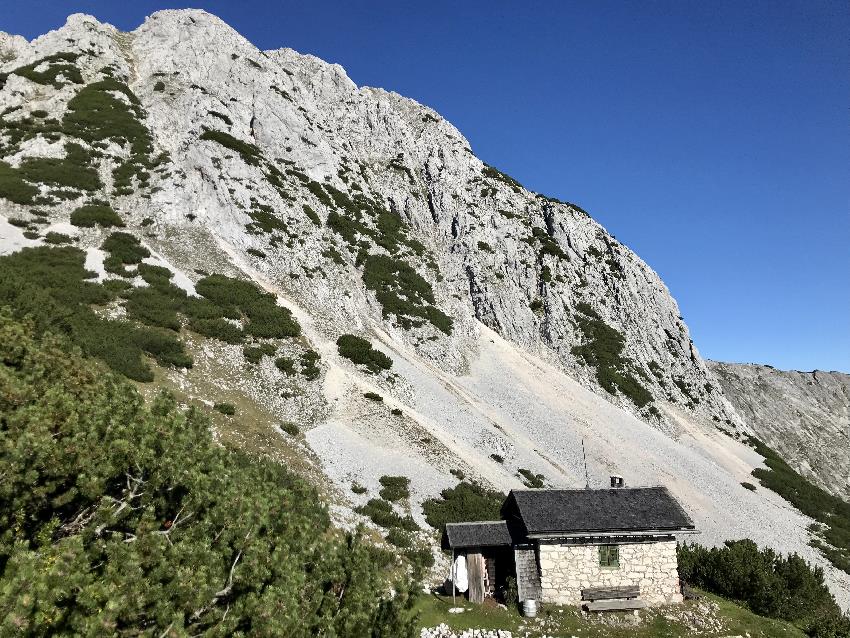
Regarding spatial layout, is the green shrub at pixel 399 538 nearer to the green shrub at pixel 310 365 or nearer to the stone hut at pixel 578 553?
the stone hut at pixel 578 553

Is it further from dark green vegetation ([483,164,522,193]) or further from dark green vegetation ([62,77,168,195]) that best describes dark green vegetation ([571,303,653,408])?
dark green vegetation ([62,77,168,195])

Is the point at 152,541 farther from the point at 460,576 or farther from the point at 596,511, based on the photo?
the point at 596,511

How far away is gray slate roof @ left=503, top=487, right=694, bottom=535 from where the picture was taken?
20.7 meters

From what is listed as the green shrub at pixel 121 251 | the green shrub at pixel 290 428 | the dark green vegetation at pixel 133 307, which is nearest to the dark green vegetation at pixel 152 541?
the dark green vegetation at pixel 133 307

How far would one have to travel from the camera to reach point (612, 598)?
19953 mm

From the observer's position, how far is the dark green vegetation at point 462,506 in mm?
25359

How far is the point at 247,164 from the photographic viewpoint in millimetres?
56219

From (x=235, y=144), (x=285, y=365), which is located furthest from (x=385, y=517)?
(x=235, y=144)

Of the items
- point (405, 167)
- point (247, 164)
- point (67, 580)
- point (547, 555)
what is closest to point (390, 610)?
point (67, 580)

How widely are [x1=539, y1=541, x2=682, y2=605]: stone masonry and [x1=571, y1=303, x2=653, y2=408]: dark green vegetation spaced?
1453 inches

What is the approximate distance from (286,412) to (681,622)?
23.1 metres

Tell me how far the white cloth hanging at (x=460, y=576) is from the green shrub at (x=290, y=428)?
12790 mm

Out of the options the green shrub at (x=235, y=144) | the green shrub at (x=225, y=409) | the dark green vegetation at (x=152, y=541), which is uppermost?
the green shrub at (x=235, y=144)

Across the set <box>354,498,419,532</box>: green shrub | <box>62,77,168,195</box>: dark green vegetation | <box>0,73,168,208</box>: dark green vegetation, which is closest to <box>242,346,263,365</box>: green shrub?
<box>354,498,419,532</box>: green shrub
